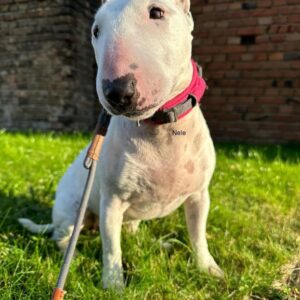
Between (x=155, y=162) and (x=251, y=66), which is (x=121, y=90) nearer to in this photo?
(x=155, y=162)

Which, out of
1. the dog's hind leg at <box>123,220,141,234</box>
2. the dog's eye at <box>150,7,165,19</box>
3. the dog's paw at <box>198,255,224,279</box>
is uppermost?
the dog's eye at <box>150,7,165,19</box>

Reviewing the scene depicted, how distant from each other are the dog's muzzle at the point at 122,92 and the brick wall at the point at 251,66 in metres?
4.81

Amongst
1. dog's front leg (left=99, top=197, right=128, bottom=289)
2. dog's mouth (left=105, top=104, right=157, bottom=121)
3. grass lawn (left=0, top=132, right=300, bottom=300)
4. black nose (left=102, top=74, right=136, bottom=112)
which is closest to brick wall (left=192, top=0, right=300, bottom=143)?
grass lawn (left=0, top=132, right=300, bottom=300)

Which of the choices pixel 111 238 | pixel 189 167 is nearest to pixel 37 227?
pixel 111 238

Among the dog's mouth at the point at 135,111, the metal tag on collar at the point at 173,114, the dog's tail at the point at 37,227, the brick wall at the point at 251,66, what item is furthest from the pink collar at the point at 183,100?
the brick wall at the point at 251,66

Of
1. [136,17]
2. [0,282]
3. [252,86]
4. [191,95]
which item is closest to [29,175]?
[0,282]

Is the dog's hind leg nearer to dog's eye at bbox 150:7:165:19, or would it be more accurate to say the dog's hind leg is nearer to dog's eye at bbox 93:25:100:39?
dog's eye at bbox 93:25:100:39

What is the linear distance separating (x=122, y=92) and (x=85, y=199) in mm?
446

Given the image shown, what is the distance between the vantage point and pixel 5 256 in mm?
1959

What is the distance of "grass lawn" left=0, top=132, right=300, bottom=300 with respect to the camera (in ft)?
6.05

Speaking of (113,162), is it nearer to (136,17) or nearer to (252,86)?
(136,17)

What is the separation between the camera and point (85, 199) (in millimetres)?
1495

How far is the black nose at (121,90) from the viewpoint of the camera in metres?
1.24

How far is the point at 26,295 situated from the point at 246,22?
16.3 feet
